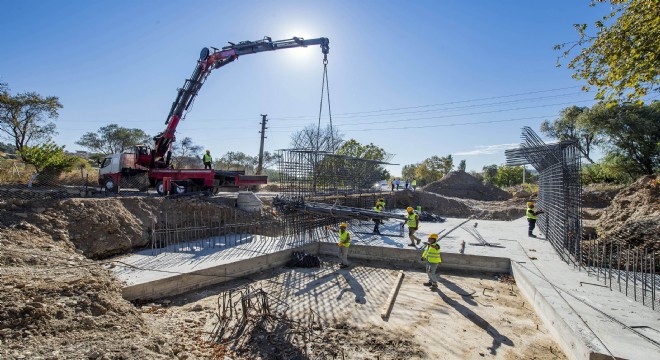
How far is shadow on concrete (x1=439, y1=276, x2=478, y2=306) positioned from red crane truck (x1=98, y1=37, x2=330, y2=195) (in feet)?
30.1

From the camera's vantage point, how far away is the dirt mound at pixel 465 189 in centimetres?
3120

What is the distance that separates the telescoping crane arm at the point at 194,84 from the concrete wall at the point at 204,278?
842 centimetres

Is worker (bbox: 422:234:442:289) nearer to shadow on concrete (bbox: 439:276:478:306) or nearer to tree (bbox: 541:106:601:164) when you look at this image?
shadow on concrete (bbox: 439:276:478:306)

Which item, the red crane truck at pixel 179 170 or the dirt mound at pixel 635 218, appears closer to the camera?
the dirt mound at pixel 635 218

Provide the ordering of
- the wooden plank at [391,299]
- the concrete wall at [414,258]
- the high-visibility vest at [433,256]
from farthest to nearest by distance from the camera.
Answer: the concrete wall at [414,258], the high-visibility vest at [433,256], the wooden plank at [391,299]

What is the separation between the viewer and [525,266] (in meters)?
7.92

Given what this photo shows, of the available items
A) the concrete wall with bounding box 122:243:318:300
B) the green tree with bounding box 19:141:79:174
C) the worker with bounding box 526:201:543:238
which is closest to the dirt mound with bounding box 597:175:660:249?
the worker with bounding box 526:201:543:238

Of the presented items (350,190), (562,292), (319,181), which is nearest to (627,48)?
(562,292)

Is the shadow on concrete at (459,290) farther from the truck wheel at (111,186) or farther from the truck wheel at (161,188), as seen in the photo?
the truck wheel at (111,186)

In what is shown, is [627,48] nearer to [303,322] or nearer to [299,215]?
[303,322]

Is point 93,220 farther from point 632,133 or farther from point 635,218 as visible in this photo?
point 632,133

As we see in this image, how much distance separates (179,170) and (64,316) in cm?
1011

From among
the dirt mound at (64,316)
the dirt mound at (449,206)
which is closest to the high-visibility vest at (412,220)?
the dirt mound at (64,316)

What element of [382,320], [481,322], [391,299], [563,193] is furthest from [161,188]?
[563,193]
